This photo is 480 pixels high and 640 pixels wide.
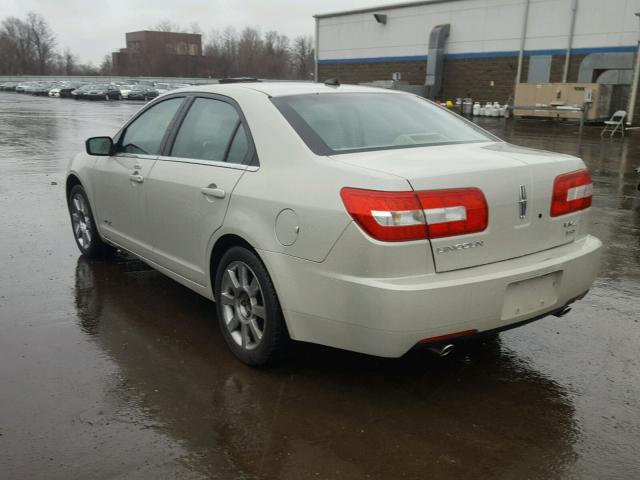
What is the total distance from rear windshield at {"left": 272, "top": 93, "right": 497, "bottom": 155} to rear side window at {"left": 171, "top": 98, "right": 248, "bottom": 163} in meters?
0.33

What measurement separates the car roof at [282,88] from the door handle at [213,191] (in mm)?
660

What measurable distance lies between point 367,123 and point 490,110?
29.6m

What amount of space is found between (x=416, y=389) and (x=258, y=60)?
116 metres

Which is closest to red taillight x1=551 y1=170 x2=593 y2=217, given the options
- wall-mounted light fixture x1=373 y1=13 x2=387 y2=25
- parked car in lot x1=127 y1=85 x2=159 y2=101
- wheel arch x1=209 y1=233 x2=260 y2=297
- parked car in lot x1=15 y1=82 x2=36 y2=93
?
wheel arch x1=209 y1=233 x2=260 y2=297

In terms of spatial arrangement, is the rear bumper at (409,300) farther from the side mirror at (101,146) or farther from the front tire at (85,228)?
the front tire at (85,228)

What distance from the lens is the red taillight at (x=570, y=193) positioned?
3223 millimetres

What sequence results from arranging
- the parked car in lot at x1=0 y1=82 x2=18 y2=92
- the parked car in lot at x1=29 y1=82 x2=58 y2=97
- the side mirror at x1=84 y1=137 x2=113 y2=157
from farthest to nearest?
1. the parked car in lot at x1=0 y1=82 x2=18 y2=92
2. the parked car in lot at x1=29 y1=82 x2=58 y2=97
3. the side mirror at x1=84 y1=137 x2=113 y2=157

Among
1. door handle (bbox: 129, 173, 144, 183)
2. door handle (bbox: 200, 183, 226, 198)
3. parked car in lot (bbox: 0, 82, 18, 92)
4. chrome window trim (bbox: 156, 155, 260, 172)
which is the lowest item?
parked car in lot (bbox: 0, 82, 18, 92)

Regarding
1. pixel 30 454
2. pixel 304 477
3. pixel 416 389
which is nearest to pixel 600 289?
pixel 416 389

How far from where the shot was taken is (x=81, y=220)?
580 cm

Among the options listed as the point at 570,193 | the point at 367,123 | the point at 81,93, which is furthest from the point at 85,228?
the point at 81,93

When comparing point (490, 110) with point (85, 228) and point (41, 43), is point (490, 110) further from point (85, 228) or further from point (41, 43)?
point (41, 43)

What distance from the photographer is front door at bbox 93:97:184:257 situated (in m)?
4.45

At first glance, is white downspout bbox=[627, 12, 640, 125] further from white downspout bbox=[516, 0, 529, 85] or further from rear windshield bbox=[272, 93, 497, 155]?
rear windshield bbox=[272, 93, 497, 155]
